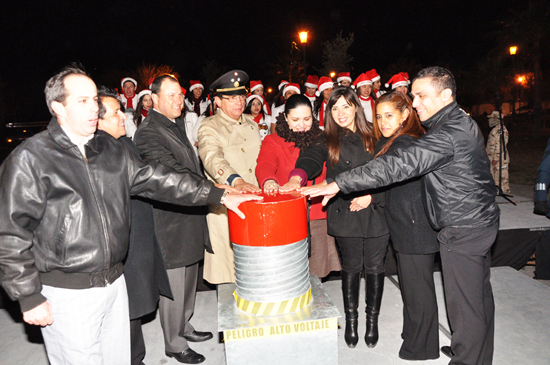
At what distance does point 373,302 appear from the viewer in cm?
311

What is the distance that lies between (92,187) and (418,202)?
2.14 metres

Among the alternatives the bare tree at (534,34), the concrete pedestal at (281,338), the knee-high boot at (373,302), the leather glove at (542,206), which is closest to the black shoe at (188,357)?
the concrete pedestal at (281,338)

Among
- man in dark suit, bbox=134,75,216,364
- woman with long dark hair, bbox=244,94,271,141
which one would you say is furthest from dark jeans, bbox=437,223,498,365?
woman with long dark hair, bbox=244,94,271,141

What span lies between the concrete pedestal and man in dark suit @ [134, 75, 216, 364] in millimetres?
912

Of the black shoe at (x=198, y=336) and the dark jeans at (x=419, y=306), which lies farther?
the black shoe at (x=198, y=336)

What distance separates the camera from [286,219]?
211 centimetres

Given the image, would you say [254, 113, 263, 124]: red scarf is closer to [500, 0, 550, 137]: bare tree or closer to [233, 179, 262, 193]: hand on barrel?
[233, 179, 262, 193]: hand on barrel

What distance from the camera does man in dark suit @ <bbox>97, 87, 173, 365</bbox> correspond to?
2.62 meters

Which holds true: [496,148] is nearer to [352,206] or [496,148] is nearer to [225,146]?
[352,206]

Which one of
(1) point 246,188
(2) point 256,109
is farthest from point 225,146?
(2) point 256,109

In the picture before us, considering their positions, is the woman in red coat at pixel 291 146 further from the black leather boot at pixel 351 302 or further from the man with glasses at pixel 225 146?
the black leather boot at pixel 351 302

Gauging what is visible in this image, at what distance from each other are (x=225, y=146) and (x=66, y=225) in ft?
5.65

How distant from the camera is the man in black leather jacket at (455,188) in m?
2.42

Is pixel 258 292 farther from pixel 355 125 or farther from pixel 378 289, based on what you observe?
pixel 355 125
